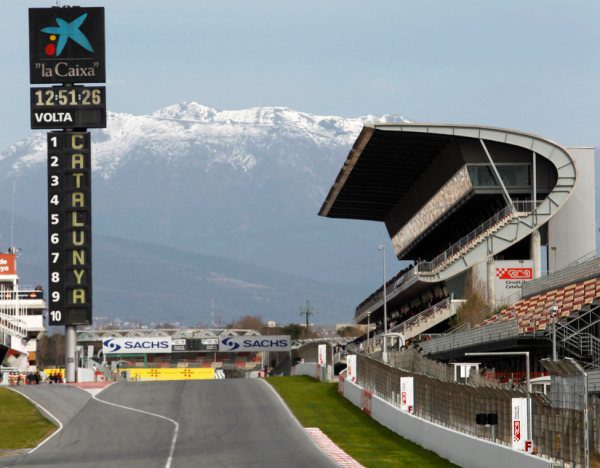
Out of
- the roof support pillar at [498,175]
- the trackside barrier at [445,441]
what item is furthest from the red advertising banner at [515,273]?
the trackside barrier at [445,441]

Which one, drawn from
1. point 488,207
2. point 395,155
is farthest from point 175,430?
point 395,155

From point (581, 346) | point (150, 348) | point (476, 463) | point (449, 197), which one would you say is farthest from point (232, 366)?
point (476, 463)

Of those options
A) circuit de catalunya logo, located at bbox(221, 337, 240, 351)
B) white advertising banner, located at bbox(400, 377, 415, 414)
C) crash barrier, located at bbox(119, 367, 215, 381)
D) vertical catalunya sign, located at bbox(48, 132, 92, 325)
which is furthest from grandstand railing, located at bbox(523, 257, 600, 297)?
circuit de catalunya logo, located at bbox(221, 337, 240, 351)

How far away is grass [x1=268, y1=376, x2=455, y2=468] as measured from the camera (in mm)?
45969

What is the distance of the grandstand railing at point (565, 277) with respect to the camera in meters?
75.2

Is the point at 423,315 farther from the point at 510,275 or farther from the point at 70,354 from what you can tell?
the point at 70,354

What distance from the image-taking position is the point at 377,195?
131m

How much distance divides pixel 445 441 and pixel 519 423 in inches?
387

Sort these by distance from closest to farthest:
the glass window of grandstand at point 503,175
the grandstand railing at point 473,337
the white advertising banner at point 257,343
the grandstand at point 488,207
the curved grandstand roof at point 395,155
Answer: the grandstand railing at point 473,337
the curved grandstand roof at point 395,155
the grandstand at point 488,207
the glass window of grandstand at point 503,175
the white advertising banner at point 257,343

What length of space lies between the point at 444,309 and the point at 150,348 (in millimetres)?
58806

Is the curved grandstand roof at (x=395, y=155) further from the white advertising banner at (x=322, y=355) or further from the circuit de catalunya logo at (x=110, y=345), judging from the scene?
the circuit de catalunya logo at (x=110, y=345)

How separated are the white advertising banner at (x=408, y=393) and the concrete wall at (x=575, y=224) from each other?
5208cm

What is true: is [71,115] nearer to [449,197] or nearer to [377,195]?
[449,197]

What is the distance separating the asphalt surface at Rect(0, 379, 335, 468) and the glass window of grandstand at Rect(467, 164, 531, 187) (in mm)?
25823
